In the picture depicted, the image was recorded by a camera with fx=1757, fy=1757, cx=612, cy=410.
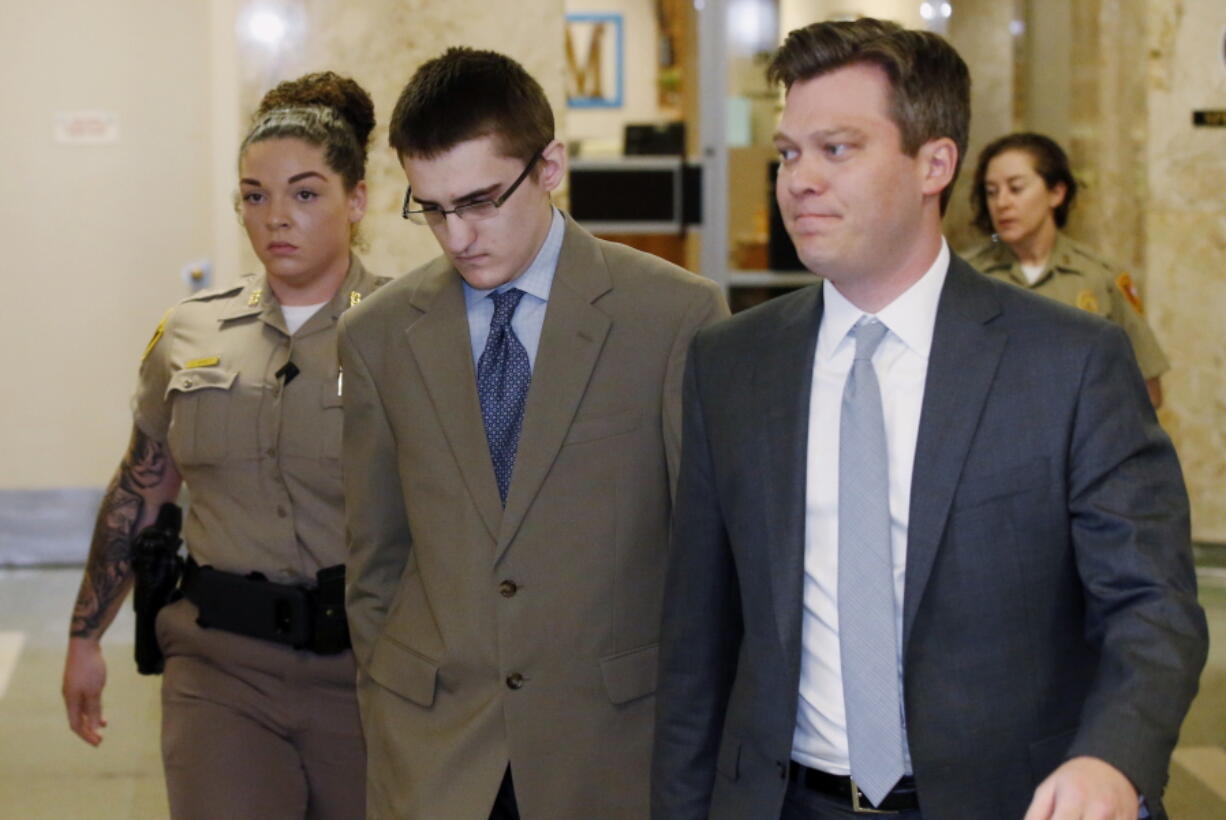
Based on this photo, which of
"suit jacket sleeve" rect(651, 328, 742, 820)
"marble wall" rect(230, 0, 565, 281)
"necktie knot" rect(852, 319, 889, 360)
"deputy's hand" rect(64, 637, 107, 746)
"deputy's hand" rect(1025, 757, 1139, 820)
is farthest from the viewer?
"marble wall" rect(230, 0, 565, 281)

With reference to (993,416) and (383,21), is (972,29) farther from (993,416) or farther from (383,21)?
(993,416)

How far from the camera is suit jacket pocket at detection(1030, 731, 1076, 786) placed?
2.02 meters

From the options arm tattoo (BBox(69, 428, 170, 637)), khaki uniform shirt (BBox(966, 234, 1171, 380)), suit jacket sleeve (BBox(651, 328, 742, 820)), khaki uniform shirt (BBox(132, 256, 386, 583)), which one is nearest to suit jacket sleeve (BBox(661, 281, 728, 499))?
suit jacket sleeve (BBox(651, 328, 742, 820))

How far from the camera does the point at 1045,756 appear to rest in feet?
6.62

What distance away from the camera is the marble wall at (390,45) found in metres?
6.30

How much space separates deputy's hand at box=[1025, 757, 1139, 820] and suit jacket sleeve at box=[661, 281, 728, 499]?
91 centimetres

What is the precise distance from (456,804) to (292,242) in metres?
1.23

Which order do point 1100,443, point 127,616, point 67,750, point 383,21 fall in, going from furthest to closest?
point 127,616 < point 383,21 < point 67,750 < point 1100,443

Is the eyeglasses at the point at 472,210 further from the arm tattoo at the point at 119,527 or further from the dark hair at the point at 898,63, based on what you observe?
the arm tattoo at the point at 119,527

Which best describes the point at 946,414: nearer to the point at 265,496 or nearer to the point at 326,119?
the point at 265,496

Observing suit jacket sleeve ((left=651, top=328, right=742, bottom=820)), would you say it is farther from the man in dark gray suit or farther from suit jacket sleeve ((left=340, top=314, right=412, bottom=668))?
suit jacket sleeve ((left=340, top=314, right=412, bottom=668))

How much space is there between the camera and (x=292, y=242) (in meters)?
3.34

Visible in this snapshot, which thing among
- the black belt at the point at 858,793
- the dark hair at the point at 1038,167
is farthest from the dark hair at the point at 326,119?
the dark hair at the point at 1038,167

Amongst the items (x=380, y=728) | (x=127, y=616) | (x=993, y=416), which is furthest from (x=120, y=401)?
(x=993, y=416)
